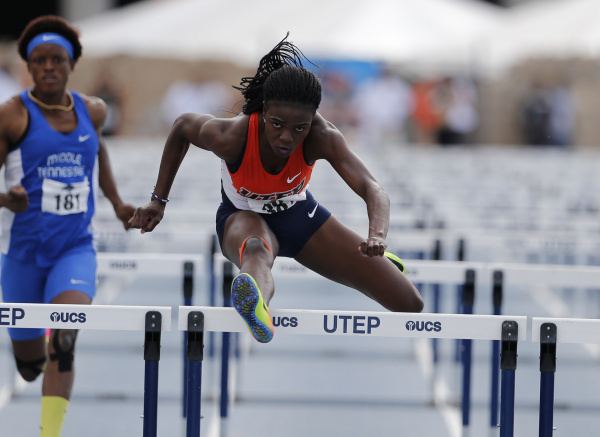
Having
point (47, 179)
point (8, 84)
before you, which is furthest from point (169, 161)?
point (8, 84)

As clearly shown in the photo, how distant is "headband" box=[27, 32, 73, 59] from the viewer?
444 cm

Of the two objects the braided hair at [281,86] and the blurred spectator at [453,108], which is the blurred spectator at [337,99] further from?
the braided hair at [281,86]

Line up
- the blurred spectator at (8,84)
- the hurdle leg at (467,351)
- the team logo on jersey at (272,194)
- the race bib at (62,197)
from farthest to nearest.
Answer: the blurred spectator at (8,84) < the hurdle leg at (467,351) < the race bib at (62,197) < the team logo on jersey at (272,194)

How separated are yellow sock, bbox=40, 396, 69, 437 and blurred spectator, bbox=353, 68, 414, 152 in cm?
1556

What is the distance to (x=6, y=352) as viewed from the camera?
23.4ft

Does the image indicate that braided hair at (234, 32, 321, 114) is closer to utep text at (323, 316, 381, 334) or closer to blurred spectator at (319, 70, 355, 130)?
utep text at (323, 316, 381, 334)

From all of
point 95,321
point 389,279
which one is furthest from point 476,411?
point 95,321

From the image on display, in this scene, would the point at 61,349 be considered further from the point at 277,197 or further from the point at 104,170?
the point at 277,197

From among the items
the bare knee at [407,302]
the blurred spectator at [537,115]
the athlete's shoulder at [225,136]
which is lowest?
the bare knee at [407,302]

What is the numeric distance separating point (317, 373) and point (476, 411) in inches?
51.0

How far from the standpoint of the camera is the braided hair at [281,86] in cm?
375

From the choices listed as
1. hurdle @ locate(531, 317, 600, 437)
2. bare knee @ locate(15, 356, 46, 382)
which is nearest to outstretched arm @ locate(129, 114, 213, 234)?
bare knee @ locate(15, 356, 46, 382)

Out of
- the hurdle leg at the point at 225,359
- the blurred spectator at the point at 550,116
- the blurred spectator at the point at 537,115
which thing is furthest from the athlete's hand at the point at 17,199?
the blurred spectator at the point at 537,115

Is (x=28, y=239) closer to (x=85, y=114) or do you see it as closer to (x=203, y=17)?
(x=85, y=114)
